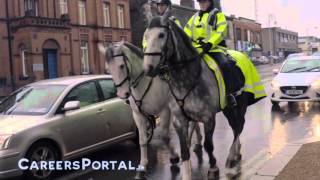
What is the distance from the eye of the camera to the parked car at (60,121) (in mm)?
7004

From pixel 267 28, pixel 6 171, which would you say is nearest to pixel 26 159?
pixel 6 171

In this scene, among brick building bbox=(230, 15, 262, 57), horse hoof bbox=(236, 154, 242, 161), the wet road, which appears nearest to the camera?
the wet road

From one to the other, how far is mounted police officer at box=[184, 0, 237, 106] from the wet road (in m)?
1.49

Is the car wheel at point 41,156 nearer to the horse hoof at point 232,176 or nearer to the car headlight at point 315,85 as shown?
the horse hoof at point 232,176

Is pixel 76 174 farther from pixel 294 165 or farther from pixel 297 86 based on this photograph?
pixel 297 86

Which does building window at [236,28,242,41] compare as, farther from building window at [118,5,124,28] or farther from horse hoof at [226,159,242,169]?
horse hoof at [226,159,242,169]

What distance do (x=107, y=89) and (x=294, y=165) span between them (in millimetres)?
4049

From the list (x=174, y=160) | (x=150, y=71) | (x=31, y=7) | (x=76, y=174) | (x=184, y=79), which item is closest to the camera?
(x=150, y=71)

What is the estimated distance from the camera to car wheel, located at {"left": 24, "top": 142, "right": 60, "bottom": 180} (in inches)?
281

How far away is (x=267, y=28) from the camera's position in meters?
106

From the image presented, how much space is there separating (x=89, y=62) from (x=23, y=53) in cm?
750

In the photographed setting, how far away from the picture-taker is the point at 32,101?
8172 millimetres

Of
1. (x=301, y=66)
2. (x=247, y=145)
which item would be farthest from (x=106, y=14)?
(x=247, y=145)

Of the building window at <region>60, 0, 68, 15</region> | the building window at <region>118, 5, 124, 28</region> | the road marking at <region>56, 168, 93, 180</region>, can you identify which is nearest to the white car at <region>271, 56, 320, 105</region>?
the road marking at <region>56, 168, 93, 180</region>
